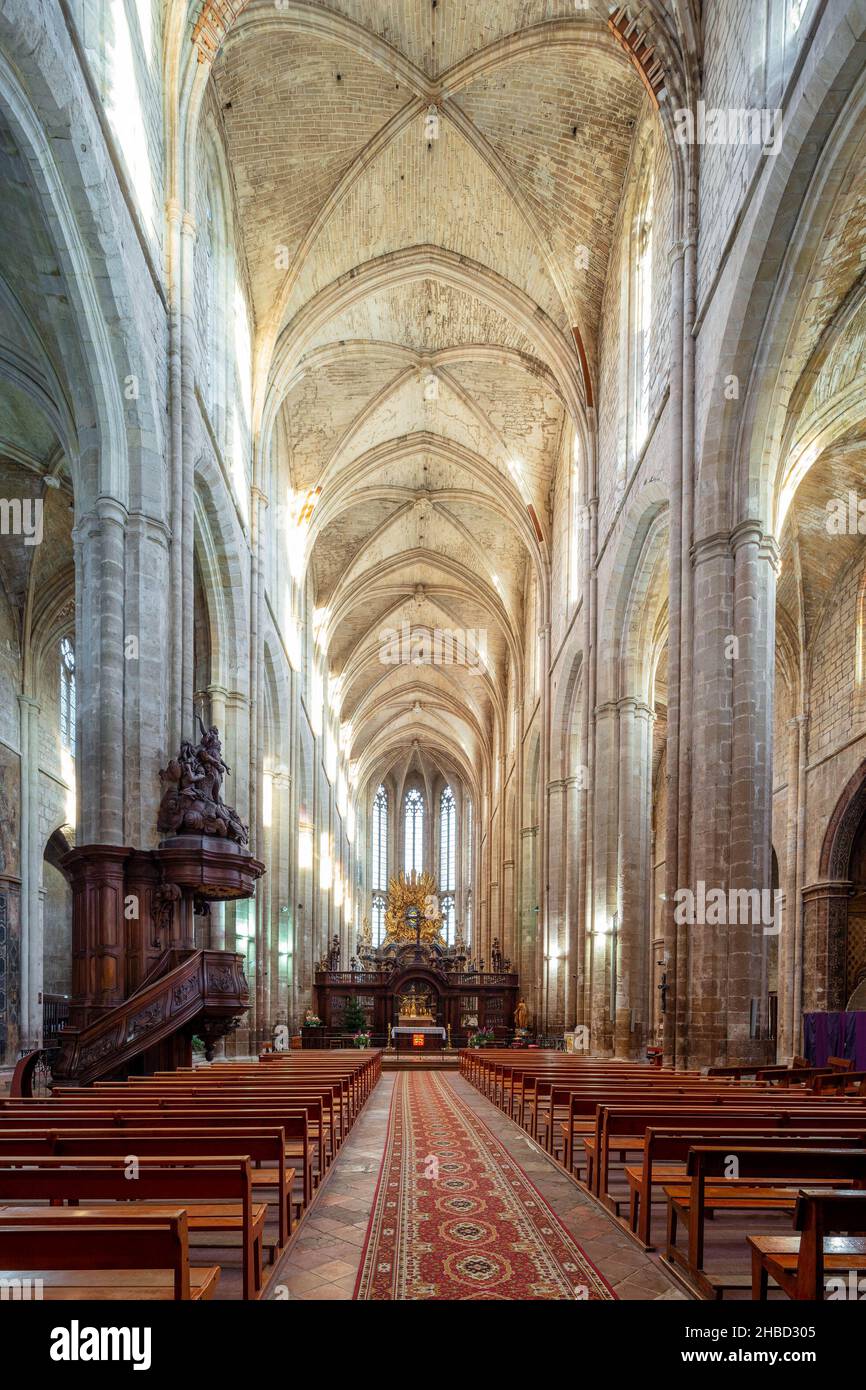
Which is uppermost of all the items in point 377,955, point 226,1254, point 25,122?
point 25,122

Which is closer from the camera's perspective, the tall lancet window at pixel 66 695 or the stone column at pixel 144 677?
the stone column at pixel 144 677

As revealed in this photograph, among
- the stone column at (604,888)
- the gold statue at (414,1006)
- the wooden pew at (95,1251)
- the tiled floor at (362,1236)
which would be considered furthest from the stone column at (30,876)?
the wooden pew at (95,1251)

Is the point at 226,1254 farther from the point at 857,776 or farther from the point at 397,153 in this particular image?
the point at 397,153

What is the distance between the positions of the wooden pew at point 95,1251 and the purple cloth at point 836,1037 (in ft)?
42.8

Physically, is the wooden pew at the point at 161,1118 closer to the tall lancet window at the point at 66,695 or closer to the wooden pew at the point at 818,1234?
the wooden pew at the point at 818,1234

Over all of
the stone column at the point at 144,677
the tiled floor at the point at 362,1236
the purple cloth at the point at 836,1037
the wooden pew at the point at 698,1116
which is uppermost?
the stone column at the point at 144,677

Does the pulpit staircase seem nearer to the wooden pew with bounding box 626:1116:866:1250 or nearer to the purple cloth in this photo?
the wooden pew with bounding box 626:1116:866:1250

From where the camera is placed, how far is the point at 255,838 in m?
19.5

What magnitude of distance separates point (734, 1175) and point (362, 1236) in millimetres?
2393

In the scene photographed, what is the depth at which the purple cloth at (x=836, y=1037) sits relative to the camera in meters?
14.6

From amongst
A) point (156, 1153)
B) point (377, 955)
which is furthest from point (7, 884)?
point (377, 955)

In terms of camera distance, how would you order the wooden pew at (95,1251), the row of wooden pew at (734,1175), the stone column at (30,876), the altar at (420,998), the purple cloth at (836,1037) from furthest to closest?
the altar at (420,998), the stone column at (30,876), the purple cloth at (836,1037), the row of wooden pew at (734,1175), the wooden pew at (95,1251)

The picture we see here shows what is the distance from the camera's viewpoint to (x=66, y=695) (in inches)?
922

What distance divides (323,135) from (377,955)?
103 feet
